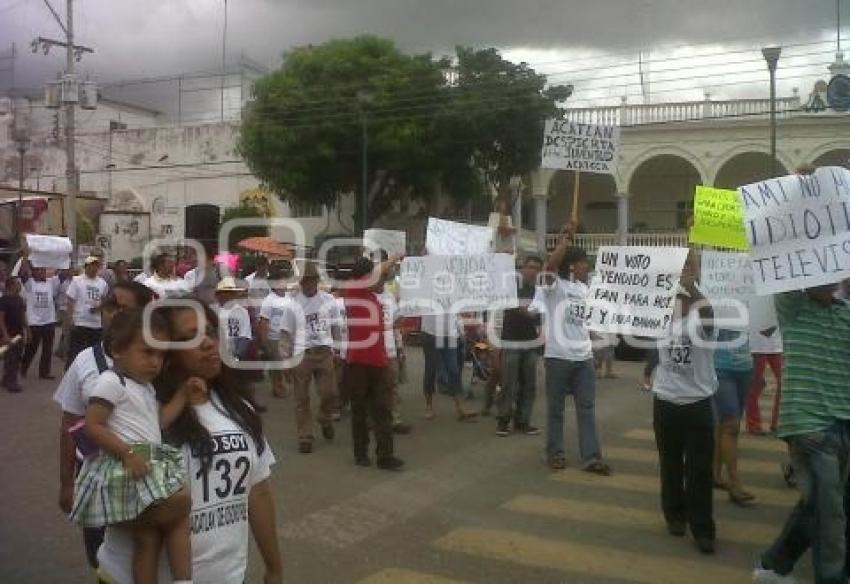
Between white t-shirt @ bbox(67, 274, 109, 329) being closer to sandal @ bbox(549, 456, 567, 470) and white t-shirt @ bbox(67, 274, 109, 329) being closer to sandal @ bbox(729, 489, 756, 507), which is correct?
sandal @ bbox(549, 456, 567, 470)

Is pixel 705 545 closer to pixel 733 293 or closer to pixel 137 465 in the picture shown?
pixel 733 293

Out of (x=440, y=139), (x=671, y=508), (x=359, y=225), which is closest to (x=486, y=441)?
(x=671, y=508)

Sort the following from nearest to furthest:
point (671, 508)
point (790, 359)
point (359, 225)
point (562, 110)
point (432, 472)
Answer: point (790, 359) < point (671, 508) < point (432, 472) < point (562, 110) < point (359, 225)

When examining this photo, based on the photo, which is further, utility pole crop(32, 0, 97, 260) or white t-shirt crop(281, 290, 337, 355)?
utility pole crop(32, 0, 97, 260)

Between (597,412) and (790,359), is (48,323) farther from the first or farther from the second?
(790,359)

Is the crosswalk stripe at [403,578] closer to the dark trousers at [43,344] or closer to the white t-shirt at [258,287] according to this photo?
the white t-shirt at [258,287]

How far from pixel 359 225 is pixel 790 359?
33294 millimetres

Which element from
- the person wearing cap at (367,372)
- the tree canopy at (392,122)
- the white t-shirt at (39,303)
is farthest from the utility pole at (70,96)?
the person wearing cap at (367,372)

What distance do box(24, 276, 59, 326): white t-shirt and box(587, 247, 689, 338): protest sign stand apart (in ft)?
30.1

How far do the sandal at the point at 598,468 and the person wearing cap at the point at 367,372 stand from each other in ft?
5.36

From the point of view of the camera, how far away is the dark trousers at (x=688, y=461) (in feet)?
19.6

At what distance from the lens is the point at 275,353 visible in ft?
38.2

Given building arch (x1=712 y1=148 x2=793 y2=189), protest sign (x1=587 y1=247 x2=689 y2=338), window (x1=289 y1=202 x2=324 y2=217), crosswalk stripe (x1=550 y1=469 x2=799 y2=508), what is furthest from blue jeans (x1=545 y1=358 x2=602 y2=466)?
window (x1=289 y1=202 x2=324 y2=217)

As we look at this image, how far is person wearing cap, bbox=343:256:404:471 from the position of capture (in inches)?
A: 328
